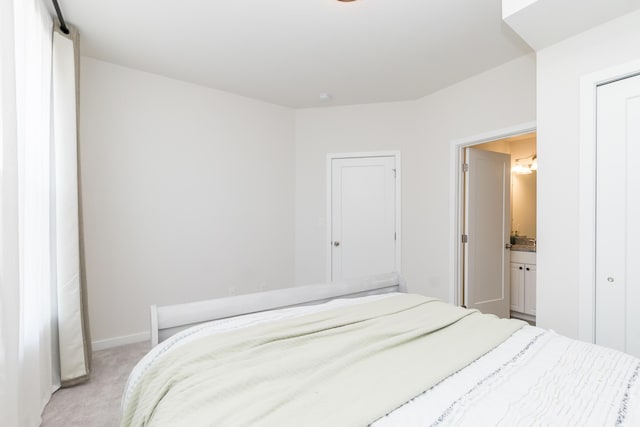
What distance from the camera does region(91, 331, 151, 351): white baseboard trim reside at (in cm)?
291

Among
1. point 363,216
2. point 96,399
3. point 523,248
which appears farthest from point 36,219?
point 523,248

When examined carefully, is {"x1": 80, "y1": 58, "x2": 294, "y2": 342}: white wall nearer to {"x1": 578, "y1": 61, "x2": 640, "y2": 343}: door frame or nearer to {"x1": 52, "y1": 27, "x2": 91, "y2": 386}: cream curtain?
{"x1": 52, "y1": 27, "x2": 91, "y2": 386}: cream curtain

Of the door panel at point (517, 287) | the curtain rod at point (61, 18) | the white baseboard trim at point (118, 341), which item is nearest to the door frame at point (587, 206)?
the door panel at point (517, 287)

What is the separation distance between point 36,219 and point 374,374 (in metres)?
2.13

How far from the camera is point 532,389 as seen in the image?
101 cm

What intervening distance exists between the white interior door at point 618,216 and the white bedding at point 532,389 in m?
0.73

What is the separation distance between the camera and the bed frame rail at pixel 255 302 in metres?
1.62

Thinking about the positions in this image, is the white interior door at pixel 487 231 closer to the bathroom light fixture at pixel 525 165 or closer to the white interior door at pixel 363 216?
the bathroom light fixture at pixel 525 165

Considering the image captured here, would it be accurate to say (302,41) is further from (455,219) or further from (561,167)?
(455,219)

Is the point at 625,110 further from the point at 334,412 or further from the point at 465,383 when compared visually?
the point at 334,412

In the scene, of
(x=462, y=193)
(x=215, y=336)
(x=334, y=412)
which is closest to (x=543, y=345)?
(x=334, y=412)

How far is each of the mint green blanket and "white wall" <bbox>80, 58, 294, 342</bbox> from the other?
7.25 ft

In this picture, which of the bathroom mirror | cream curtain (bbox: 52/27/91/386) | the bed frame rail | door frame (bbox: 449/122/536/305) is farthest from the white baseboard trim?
the bathroom mirror

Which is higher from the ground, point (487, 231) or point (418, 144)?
point (418, 144)
